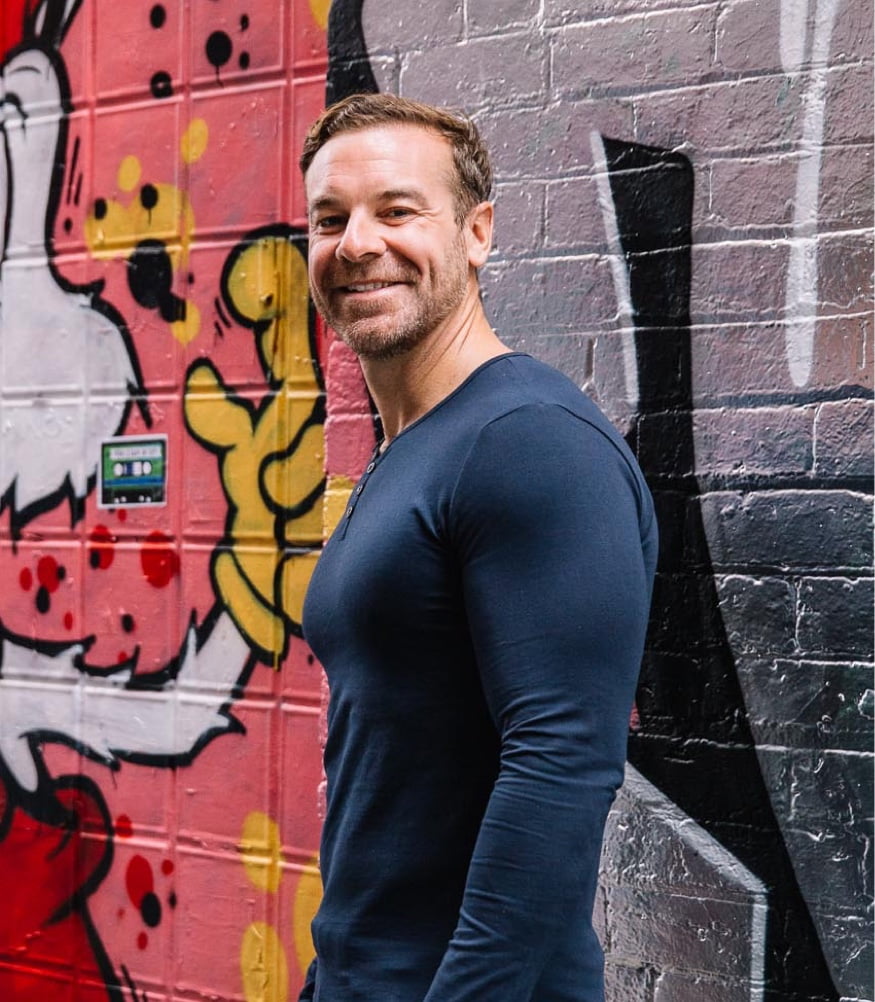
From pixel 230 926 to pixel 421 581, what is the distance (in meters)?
2.26

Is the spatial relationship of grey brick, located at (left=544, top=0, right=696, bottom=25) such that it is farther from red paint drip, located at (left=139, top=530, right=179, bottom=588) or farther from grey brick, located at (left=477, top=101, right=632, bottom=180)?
red paint drip, located at (left=139, top=530, right=179, bottom=588)

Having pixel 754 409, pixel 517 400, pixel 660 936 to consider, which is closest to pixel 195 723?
pixel 660 936

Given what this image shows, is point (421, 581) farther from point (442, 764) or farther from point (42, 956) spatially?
point (42, 956)

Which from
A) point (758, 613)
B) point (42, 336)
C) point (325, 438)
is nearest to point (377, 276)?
point (758, 613)

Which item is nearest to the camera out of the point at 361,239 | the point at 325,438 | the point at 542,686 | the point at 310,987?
the point at 542,686

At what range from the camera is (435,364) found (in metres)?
1.79

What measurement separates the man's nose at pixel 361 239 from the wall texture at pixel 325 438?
3.81 ft

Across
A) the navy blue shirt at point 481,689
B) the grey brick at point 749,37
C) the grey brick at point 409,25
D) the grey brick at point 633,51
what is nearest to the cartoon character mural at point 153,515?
the grey brick at point 409,25

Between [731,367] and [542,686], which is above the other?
[731,367]

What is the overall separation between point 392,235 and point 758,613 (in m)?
1.28

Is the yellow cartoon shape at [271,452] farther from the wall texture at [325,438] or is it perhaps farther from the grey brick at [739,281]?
the grey brick at [739,281]

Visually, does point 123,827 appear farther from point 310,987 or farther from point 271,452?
point 310,987

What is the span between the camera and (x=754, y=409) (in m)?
2.69

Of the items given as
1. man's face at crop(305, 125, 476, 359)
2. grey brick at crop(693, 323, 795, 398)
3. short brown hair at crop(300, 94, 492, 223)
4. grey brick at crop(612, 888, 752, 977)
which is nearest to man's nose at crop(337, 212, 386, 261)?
man's face at crop(305, 125, 476, 359)
